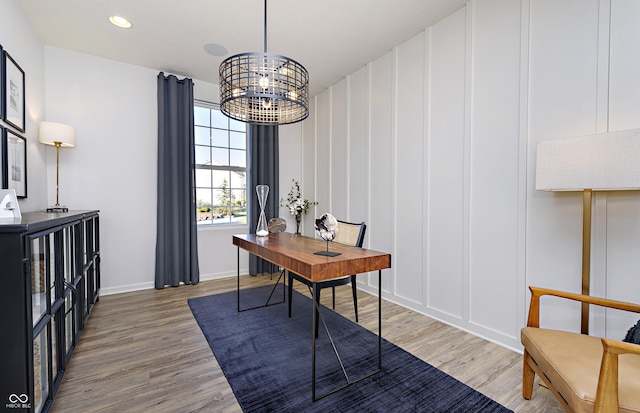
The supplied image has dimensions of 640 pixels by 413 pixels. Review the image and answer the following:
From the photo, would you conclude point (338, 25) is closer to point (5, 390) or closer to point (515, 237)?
point (515, 237)

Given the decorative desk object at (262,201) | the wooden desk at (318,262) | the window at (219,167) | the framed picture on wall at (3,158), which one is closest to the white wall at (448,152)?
the window at (219,167)

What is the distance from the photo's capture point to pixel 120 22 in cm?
273

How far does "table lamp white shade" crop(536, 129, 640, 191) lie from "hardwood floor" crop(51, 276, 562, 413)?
125 cm

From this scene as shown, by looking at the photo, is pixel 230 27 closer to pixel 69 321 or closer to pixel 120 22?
pixel 120 22

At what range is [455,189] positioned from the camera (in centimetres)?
264

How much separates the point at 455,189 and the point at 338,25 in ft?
6.33

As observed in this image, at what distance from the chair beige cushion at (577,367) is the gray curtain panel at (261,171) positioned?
3.57 meters

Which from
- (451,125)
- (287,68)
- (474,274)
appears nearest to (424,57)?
(451,125)

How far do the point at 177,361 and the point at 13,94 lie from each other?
95.9 inches

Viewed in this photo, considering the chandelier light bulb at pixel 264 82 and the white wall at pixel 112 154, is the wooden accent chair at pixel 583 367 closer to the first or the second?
the chandelier light bulb at pixel 264 82

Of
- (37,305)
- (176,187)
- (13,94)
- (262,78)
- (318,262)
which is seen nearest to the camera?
(37,305)

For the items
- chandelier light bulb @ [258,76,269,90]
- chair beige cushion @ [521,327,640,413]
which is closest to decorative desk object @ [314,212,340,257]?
chandelier light bulb @ [258,76,269,90]

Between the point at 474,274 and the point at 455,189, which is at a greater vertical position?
the point at 455,189

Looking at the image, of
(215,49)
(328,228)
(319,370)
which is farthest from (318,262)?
(215,49)
